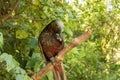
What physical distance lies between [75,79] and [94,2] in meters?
1.13

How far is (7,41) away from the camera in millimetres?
2330

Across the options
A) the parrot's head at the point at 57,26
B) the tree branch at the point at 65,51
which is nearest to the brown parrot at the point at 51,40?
the parrot's head at the point at 57,26

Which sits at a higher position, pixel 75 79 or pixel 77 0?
pixel 77 0

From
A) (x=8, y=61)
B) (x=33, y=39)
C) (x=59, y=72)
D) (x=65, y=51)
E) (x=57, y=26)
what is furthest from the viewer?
(x=33, y=39)

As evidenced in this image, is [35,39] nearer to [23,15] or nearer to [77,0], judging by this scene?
[23,15]

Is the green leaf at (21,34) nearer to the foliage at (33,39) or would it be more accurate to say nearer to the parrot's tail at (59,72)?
the foliage at (33,39)

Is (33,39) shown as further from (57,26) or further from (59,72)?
(59,72)

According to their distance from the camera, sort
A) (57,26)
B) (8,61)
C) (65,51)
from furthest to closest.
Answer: (57,26), (65,51), (8,61)

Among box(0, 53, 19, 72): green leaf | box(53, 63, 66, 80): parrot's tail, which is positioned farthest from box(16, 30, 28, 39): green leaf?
box(0, 53, 19, 72): green leaf

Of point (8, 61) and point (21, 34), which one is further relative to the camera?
point (21, 34)

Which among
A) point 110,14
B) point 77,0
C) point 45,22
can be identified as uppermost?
point 45,22

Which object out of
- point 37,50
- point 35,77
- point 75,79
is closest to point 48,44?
point 37,50

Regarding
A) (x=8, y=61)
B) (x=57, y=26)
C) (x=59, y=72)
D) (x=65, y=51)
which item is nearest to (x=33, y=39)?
(x=57, y=26)

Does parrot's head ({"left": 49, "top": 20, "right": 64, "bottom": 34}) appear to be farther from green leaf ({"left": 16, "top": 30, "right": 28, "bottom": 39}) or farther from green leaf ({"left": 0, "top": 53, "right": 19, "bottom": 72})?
green leaf ({"left": 0, "top": 53, "right": 19, "bottom": 72})
